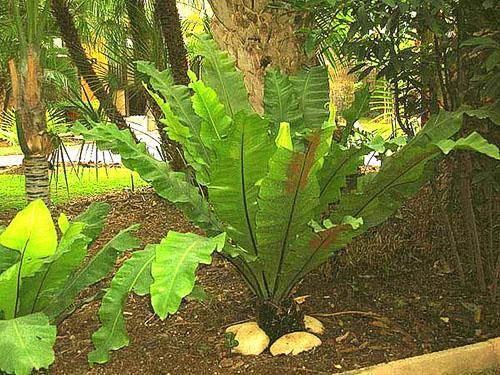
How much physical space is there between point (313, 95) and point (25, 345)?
5.12ft

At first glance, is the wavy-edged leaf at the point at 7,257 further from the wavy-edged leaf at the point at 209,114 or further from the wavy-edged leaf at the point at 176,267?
the wavy-edged leaf at the point at 209,114

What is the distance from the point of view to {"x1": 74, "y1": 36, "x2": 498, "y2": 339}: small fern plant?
230 centimetres

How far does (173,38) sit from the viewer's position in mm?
4684

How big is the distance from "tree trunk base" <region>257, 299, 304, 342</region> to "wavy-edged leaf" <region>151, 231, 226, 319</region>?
659 mm

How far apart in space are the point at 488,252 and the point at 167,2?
2681mm

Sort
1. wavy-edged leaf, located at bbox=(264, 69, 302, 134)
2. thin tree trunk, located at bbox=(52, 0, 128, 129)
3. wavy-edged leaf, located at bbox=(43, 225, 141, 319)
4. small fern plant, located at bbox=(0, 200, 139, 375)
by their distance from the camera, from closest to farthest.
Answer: small fern plant, located at bbox=(0, 200, 139, 375)
wavy-edged leaf, located at bbox=(43, 225, 141, 319)
wavy-edged leaf, located at bbox=(264, 69, 302, 134)
thin tree trunk, located at bbox=(52, 0, 128, 129)

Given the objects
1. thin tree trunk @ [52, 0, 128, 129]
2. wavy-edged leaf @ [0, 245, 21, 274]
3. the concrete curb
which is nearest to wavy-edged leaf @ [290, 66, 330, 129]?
the concrete curb

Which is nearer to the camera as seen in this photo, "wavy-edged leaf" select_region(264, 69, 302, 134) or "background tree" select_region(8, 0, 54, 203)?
"wavy-edged leaf" select_region(264, 69, 302, 134)

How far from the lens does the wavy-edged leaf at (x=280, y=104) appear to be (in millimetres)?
2867

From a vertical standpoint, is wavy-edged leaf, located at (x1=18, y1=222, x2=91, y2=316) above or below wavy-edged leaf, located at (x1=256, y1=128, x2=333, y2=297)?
below

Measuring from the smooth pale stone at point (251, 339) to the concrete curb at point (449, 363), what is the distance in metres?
0.38

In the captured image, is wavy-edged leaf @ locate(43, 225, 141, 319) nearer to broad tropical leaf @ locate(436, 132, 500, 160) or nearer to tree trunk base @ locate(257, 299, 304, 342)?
tree trunk base @ locate(257, 299, 304, 342)

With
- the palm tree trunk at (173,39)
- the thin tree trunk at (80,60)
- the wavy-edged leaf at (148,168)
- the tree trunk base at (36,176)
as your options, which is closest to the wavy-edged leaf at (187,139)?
the wavy-edged leaf at (148,168)

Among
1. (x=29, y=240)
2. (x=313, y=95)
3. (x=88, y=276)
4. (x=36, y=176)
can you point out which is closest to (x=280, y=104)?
(x=313, y=95)
